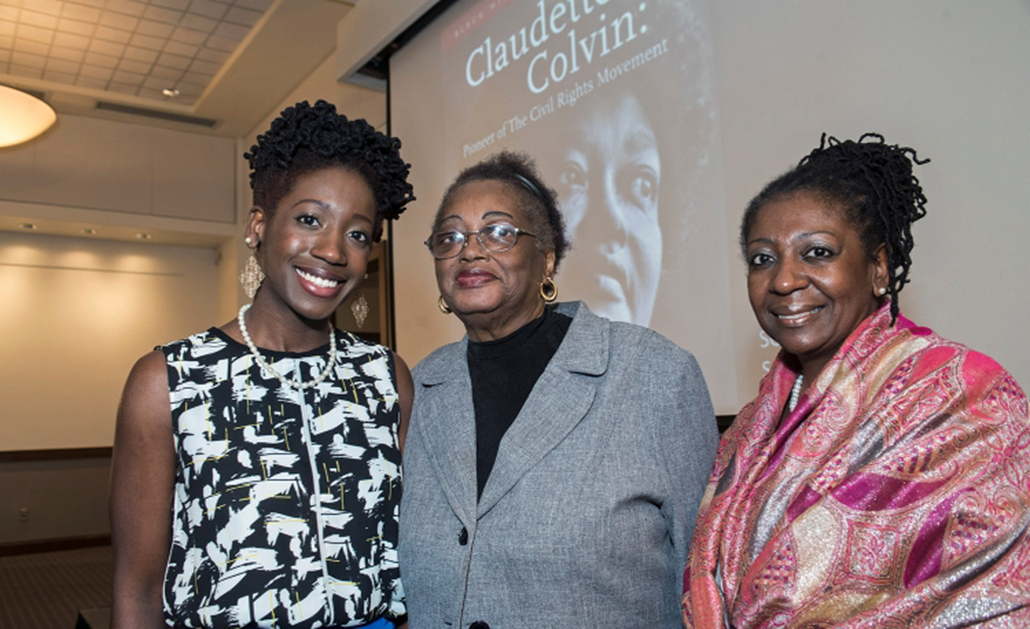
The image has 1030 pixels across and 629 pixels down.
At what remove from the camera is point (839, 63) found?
97.2 inches

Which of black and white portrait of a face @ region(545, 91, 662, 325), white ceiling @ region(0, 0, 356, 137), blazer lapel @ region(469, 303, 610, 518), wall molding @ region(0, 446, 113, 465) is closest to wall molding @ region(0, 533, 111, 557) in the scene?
wall molding @ region(0, 446, 113, 465)

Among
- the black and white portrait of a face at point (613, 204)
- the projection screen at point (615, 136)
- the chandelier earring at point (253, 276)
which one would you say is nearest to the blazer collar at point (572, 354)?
the chandelier earring at point (253, 276)

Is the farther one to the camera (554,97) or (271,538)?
(554,97)

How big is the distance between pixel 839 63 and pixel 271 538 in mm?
2227

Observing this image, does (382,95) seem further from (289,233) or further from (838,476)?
(838,476)

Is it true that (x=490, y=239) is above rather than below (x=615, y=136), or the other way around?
below

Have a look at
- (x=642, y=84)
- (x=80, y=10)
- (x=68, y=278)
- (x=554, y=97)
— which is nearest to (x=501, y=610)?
(x=642, y=84)

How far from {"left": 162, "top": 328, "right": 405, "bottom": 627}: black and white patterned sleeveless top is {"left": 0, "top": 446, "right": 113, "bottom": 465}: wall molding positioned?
23.6 feet

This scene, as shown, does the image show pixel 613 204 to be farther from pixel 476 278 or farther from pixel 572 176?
pixel 476 278

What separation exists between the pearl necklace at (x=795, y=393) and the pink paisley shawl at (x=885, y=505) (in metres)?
0.13

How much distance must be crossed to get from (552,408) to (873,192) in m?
0.74

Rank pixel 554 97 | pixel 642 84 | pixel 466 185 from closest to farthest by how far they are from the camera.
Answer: pixel 466 185 < pixel 642 84 < pixel 554 97

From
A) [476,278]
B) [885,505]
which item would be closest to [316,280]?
[476,278]

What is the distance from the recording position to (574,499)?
145cm
